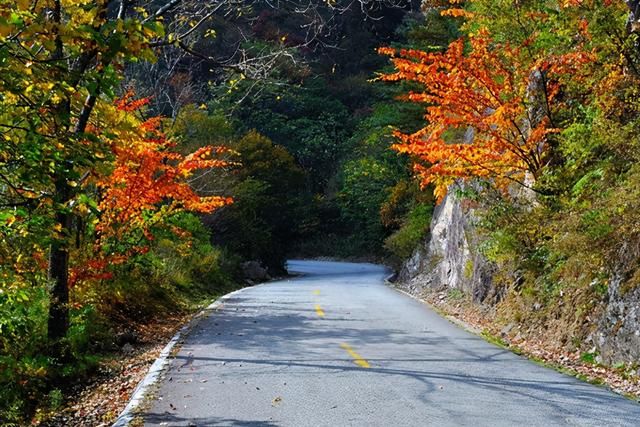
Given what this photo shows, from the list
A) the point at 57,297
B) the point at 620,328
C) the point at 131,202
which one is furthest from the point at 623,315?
the point at 131,202

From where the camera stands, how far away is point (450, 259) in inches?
766

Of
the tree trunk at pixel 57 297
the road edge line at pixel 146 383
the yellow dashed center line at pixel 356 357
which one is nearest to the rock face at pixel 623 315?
the yellow dashed center line at pixel 356 357

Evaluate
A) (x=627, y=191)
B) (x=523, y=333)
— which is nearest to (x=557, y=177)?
(x=627, y=191)

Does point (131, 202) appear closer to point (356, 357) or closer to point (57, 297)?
point (57, 297)

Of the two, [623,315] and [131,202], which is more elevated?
[131,202]

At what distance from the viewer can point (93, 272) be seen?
11.8 meters

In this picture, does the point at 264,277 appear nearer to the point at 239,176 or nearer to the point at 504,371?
the point at 239,176

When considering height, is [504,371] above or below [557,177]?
below

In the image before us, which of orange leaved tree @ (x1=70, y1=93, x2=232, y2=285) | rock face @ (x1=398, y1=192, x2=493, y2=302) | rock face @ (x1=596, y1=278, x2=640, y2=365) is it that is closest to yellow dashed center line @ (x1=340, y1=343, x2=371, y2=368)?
rock face @ (x1=596, y1=278, x2=640, y2=365)

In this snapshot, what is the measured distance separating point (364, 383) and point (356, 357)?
1705mm

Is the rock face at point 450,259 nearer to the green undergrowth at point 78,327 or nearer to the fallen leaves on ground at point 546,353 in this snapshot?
the fallen leaves on ground at point 546,353

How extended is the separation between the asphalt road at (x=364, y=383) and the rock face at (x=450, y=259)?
10.4 ft

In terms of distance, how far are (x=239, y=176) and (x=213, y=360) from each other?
22242 millimetres

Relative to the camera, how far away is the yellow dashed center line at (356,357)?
8.80 meters
